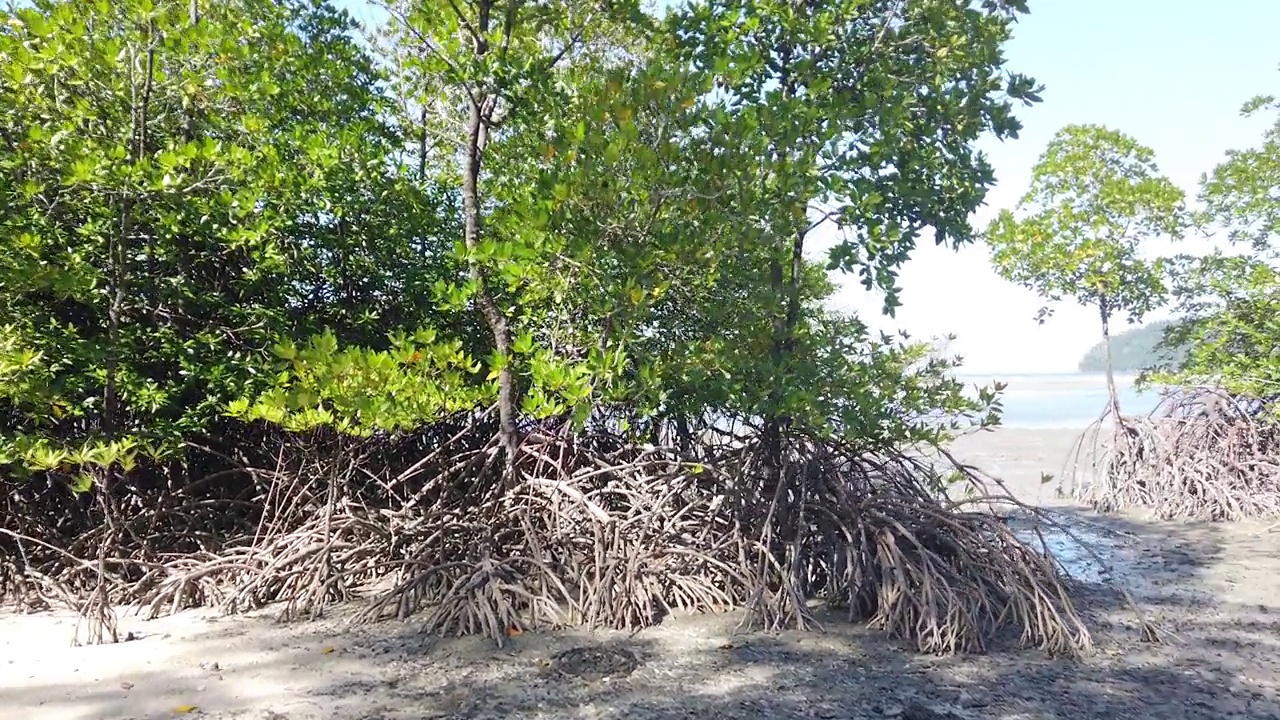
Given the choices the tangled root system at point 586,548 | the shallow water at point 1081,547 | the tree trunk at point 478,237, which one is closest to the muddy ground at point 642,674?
the tangled root system at point 586,548

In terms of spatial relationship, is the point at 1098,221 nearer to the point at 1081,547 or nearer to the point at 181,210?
the point at 1081,547

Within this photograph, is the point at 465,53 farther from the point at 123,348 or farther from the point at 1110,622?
the point at 1110,622

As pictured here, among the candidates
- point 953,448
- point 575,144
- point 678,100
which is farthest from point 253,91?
point 953,448

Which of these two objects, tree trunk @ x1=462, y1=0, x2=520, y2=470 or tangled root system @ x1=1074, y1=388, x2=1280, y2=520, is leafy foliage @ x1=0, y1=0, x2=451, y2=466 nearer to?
tree trunk @ x1=462, y1=0, x2=520, y2=470

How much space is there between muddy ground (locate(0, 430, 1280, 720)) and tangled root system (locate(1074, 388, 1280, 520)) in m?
3.32

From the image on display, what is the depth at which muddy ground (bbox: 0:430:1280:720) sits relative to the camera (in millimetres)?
3000

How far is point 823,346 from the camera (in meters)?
3.95

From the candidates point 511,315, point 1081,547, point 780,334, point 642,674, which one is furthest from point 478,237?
point 1081,547

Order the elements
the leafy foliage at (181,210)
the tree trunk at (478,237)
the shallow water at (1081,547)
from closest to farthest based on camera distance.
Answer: the leafy foliage at (181,210) < the tree trunk at (478,237) < the shallow water at (1081,547)

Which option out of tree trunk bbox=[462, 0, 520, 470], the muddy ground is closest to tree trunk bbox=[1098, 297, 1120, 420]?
the muddy ground

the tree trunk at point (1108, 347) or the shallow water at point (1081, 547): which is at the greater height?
the tree trunk at point (1108, 347)

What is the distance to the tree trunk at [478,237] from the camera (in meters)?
4.21

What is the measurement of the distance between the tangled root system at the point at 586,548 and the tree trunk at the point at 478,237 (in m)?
0.21

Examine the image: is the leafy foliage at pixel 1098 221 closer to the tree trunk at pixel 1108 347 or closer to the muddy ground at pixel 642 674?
the tree trunk at pixel 1108 347
